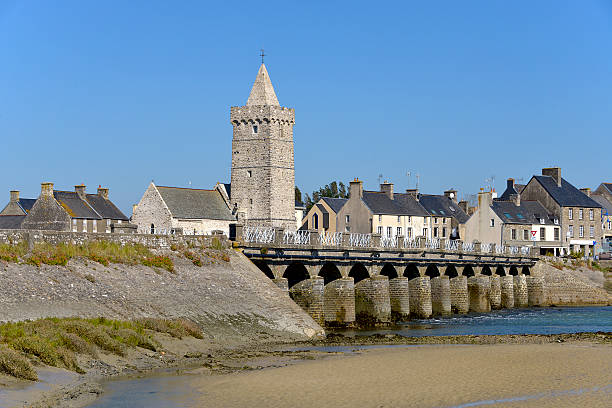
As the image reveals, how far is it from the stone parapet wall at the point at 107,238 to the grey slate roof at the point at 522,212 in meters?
54.4

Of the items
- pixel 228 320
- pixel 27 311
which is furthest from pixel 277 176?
pixel 27 311

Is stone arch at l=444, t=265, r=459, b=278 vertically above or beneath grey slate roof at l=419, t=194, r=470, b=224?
beneath

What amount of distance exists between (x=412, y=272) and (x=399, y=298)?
606 cm

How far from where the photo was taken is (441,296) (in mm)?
66125

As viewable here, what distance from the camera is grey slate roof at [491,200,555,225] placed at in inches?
3841

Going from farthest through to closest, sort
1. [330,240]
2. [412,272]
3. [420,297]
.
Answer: [412,272]
[420,297]
[330,240]

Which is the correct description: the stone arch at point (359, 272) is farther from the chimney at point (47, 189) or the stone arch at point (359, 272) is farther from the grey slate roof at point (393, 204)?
the chimney at point (47, 189)

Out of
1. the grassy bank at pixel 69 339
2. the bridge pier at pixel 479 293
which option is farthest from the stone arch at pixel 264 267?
the bridge pier at pixel 479 293

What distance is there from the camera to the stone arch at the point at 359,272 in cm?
5849

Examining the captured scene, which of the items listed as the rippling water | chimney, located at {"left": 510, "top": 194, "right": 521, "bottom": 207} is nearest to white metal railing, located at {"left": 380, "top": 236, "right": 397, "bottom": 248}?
the rippling water

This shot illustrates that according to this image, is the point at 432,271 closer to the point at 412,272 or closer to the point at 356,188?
the point at 412,272

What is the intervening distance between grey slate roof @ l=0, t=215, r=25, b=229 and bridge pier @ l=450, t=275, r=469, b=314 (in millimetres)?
43886

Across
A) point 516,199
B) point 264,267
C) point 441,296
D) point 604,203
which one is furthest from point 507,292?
point 604,203

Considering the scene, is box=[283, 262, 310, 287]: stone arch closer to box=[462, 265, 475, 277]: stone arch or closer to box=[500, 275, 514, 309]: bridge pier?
box=[462, 265, 475, 277]: stone arch
